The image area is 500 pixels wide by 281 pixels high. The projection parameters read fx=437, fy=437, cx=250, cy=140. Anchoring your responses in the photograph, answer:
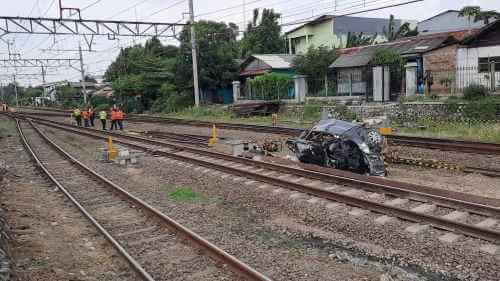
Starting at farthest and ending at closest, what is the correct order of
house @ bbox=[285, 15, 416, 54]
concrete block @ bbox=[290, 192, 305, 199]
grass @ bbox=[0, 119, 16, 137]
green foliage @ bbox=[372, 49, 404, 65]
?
house @ bbox=[285, 15, 416, 54] < grass @ bbox=[0, 119, 16, 137] < green foliage @ bbox=[372, 49, 404, 65] < concrete block @ bbox=[290, 192, 305, 199]

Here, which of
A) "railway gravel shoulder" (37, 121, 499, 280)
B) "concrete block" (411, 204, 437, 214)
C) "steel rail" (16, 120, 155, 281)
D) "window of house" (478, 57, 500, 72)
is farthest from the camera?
"window of house" (478, 57, 500, 72)

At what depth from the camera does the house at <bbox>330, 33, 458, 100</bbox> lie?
26766 mm

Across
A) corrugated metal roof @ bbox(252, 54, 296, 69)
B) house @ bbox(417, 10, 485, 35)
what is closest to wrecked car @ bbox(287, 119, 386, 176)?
corrugated metal roof @ bbox(252, 54, 296, 69)

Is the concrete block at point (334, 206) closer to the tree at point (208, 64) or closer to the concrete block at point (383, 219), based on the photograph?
the concrete block at point (383, 219)

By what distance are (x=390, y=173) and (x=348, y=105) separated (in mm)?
14068

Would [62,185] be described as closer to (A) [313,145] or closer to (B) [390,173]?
(A) [313,145]

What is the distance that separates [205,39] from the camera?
39.9 m

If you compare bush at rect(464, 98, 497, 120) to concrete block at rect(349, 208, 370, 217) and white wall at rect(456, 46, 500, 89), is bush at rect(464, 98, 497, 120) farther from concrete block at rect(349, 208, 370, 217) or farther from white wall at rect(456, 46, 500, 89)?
concrete block at rect(349, 208, 370, 217)

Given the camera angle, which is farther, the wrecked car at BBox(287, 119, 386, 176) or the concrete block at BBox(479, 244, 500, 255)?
the wrecked car at BBox(287, 119, 386, 176)

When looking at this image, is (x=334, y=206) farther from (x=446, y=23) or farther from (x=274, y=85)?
(x=446, y=23)

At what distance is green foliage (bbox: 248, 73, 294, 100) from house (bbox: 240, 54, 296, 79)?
5.84m

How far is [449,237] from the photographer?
22.2 ft

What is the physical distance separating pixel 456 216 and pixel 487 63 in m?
19.7

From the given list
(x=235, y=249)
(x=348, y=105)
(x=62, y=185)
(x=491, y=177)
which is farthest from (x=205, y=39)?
(x=235, y=249)
